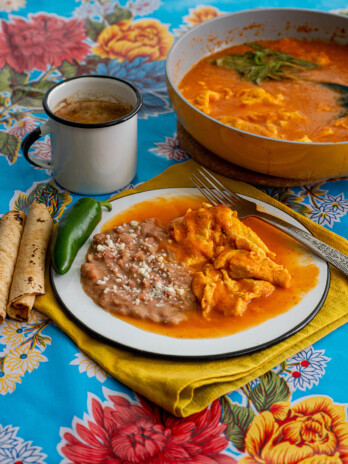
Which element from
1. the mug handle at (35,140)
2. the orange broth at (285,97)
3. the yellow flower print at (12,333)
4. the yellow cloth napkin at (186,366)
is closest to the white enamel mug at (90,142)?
the mug handle at (35,140)

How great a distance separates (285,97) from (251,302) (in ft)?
4.42

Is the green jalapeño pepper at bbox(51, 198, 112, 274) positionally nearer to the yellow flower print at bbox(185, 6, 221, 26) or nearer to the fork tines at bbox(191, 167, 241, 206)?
the fork tines at bbox(191, 167, 241, 206)

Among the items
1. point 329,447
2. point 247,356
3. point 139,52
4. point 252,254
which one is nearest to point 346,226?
point 252,254

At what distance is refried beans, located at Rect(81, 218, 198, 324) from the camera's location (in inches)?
77.7

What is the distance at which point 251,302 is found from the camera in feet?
6.69

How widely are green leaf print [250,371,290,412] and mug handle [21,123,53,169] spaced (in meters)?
1.37

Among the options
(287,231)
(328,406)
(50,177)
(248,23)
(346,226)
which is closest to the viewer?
(328,406)

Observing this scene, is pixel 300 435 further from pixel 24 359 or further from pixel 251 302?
pixel 24 359

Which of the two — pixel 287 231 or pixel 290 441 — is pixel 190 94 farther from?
pixel 290 441

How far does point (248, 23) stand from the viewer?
3348 mm

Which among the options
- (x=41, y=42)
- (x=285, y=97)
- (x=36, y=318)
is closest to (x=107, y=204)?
(x=36, y=318)

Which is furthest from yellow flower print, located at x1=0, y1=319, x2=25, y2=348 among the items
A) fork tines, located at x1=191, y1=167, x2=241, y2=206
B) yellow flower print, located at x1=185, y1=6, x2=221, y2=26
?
yellow flower print, located at x1=185, y1=6, x2=221, y2=26

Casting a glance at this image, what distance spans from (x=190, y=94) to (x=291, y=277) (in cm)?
131

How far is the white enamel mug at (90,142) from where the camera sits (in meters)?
2.36
